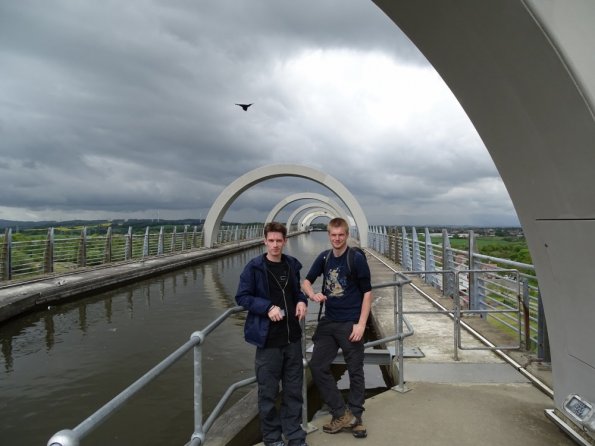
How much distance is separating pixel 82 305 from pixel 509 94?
8924mm

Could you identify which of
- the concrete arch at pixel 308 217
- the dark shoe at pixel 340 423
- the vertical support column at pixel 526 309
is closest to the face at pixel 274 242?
the dark shoe at pixel 340 423

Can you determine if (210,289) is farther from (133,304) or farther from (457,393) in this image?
(457,393)

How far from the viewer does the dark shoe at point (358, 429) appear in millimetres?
2533

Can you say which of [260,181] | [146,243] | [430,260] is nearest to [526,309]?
[430,260]

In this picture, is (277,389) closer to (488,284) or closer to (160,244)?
(488,284)

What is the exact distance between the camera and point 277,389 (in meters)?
2.41

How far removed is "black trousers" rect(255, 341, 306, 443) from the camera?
7.82 feet

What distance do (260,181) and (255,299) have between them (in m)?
20.9

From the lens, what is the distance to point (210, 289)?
1093 cm

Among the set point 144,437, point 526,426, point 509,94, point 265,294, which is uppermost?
point 509,94

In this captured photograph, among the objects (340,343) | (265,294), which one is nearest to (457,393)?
(340,343)

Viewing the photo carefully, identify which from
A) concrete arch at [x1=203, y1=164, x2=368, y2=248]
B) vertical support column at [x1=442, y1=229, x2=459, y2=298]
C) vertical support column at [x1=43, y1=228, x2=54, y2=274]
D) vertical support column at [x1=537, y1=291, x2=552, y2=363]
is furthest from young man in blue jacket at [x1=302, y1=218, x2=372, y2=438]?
concrete arch at [x1=203, y1=164, x2=368, y2=248]

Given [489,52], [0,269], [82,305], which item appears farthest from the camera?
[0,269]

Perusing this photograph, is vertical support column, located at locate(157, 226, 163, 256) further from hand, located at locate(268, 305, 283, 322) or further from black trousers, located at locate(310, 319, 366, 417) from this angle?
hand, located at locate(268, 305, 283, 322)
